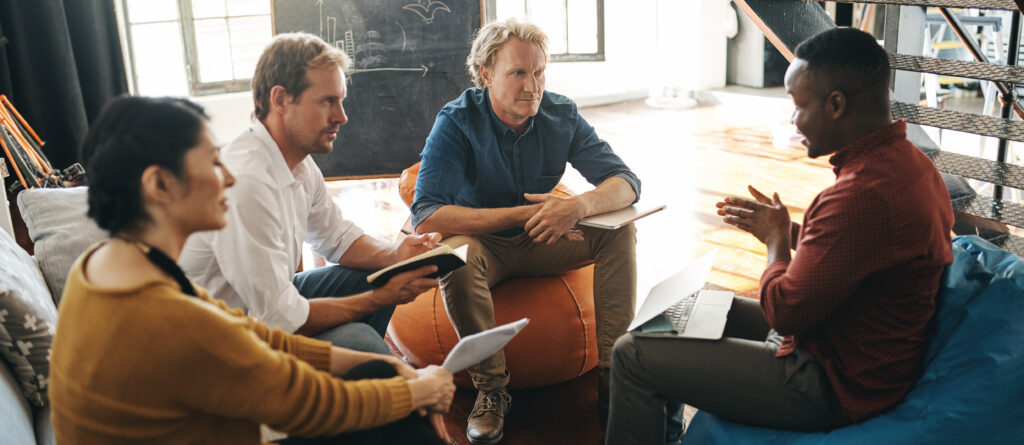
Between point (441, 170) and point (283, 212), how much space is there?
0.70 m

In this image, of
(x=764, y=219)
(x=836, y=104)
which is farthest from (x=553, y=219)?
(x=836, y=104)

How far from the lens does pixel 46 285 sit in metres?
2.12

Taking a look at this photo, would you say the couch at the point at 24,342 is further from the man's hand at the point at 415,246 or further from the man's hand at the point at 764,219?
the man's hand at the point at 764,219

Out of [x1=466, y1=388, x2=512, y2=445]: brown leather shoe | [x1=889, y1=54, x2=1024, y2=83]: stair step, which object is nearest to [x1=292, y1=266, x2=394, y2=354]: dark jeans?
[x1=466, y1=388, x2=512, y2=445]: brown leather shoe

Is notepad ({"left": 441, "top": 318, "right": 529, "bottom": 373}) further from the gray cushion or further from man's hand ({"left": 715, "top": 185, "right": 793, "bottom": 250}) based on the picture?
the gray cushion

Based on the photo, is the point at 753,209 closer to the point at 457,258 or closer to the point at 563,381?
the point at 457,258

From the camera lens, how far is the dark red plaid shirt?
4.75ft

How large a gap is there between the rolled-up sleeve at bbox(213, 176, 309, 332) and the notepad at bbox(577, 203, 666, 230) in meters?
0.92

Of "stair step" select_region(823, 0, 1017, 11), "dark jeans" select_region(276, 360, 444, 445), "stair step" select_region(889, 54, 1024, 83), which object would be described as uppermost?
"stair step" select_region(823, 0, 1017, 11)

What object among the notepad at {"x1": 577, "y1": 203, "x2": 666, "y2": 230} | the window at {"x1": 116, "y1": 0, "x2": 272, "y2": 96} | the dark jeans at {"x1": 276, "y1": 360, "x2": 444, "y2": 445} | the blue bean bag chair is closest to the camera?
the dark jeans at {"x1": 276, "y1": 360, "x2": 444, "y2": 445}

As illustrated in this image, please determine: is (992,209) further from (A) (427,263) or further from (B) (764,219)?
(A) (427,263)

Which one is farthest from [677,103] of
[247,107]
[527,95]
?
[527,95]

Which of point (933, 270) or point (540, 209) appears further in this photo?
point (540, 209)

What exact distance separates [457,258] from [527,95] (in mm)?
760
